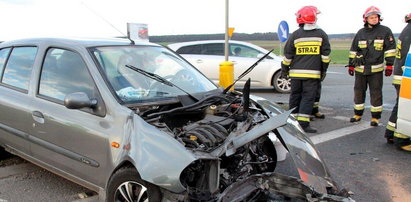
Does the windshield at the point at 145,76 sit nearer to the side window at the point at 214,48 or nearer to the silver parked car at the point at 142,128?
the silver parked car at the point at 142,128

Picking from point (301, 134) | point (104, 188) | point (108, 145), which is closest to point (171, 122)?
point (108, 145)

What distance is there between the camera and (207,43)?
10.7 m

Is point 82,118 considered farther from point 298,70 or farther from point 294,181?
point 298,70

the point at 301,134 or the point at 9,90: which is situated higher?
the point at 9,90

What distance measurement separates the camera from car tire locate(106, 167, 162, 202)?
104 inches

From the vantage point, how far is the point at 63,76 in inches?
140

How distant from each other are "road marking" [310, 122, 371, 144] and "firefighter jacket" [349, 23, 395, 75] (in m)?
0.90

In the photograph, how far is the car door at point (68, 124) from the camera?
3.07 m

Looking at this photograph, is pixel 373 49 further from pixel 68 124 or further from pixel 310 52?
pixel 68 124

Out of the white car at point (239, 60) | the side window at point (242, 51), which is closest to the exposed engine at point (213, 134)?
the white car at point (239, 60)

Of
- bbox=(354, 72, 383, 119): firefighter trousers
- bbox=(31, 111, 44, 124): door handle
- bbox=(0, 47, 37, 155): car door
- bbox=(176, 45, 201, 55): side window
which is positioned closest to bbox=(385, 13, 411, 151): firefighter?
bbox=(354, 72, 383, 119): firefighter trousers

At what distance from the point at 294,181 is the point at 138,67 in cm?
184

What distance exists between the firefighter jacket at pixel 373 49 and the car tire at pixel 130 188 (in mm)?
4929

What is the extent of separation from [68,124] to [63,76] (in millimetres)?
565
